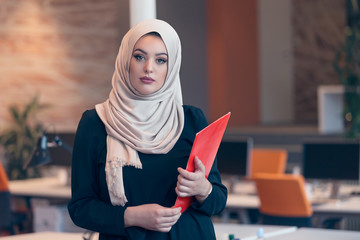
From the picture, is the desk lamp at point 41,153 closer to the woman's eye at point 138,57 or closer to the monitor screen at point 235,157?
the woman's eye at point 138,57

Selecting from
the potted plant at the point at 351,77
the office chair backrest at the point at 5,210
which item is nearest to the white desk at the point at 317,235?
the office chair backrest at the point at 5,210

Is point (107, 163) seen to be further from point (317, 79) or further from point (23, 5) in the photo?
point (317, 79)

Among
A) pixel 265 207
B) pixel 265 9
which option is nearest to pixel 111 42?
pixel 265 207

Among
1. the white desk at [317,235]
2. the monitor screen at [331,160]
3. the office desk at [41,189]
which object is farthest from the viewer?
the office desk at [41,189]

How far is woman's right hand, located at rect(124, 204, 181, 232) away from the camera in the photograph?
1686 millimetres

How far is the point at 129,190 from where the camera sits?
69.9 inches

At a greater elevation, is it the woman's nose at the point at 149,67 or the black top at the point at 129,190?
the woman's nose at the point at 149,67

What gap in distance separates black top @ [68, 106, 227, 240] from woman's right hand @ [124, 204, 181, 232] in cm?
3

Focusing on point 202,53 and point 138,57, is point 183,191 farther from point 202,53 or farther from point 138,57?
point 202,53

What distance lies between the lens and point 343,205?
4.98 meters

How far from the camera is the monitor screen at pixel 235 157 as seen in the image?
592 cm

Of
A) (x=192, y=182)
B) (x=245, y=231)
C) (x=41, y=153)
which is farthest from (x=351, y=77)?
(x=192, y=182)

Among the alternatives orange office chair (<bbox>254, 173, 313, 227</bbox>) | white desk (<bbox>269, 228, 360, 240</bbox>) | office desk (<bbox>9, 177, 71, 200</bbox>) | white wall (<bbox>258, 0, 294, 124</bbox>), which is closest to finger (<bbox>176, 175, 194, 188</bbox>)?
white desk (<bbox>269, 228, 360, 240</bbox>)

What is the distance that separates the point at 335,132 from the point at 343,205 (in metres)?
4.16
